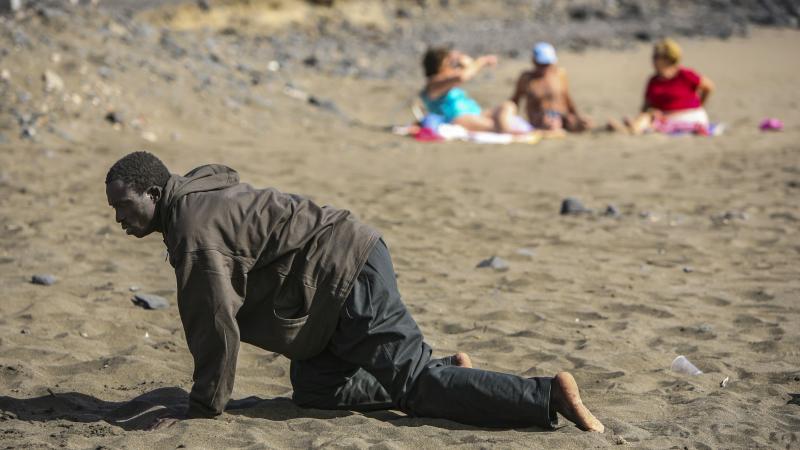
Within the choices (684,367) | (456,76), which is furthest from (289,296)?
(456,76)

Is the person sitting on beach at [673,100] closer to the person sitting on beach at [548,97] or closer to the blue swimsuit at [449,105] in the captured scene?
the person sitting on beach at [548,97]

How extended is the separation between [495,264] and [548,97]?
18.7 feet

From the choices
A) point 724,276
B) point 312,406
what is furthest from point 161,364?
point 724,276

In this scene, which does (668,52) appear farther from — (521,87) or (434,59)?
(434,59)

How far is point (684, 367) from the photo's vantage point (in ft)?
14.6

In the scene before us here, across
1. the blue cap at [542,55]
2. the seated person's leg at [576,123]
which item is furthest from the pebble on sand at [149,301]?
the seated person's leg at [576,123]

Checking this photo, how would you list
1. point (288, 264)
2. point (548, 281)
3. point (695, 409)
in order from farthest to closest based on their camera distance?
point (548, 281) < point (695, 409) < point (288, 264)

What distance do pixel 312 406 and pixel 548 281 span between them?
7.42 ft

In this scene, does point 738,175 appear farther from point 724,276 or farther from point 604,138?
point 724,276

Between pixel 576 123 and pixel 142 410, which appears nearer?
pixel 142 410

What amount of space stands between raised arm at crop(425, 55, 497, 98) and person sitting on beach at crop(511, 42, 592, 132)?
2.15 ft

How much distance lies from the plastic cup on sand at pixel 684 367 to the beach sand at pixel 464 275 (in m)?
0.04

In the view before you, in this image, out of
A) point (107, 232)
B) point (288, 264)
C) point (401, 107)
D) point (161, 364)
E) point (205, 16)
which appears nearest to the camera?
point (288, 264)

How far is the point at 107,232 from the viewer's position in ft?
22.6
